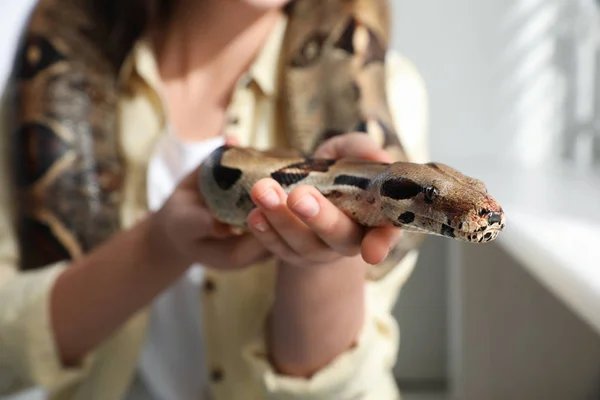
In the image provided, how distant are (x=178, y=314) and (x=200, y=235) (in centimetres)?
39

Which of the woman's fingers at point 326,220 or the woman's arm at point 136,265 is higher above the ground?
the woman's fingers at point 326,220

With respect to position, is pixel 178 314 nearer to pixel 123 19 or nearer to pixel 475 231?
pixel 123 19

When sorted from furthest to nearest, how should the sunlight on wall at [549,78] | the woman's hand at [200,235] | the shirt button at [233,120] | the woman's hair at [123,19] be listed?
the sunlight on wall at [549,78]
the woman's hair at [123,19]
the shirt button at [233,120]
the woman's hand at [200,235]

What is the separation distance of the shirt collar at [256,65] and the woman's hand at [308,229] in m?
0.49

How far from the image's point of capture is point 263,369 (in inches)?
31.0

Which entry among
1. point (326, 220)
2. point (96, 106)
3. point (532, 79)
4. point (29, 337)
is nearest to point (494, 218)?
point (326, 220)

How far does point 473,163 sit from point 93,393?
119 centimetres

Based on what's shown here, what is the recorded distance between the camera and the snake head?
0.39 metres

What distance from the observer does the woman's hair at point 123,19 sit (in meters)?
1.06

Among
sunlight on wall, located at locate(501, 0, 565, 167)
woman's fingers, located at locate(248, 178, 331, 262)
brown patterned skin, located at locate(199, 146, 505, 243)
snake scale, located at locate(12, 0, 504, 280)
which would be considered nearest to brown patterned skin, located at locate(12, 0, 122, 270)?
snake scale, located at locate(12, 0, 504, 280)

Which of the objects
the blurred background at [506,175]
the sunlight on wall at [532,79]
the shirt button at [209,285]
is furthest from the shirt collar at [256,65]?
the sunlight on wall at [532,79]

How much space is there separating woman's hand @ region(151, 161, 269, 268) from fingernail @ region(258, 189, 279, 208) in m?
0.16

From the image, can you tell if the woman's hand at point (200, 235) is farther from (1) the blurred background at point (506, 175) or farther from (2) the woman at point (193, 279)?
(1) the blurred background at point (506, 175)

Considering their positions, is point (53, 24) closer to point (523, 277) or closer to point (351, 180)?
point (351, 180)
